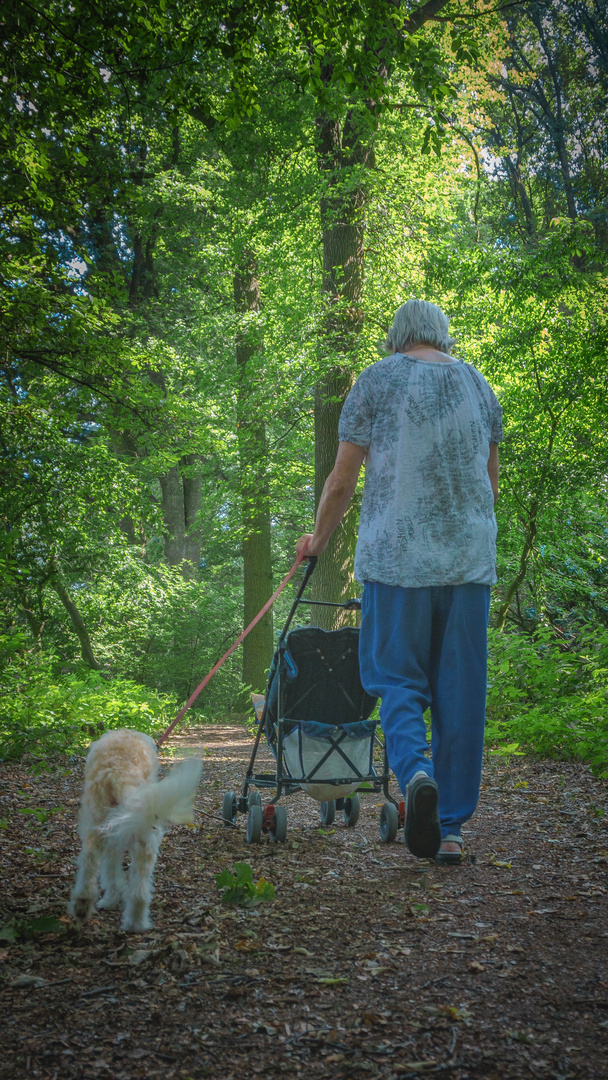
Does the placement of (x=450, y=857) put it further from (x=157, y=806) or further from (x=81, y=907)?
(x=81, y=907)

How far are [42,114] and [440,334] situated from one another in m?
4.26

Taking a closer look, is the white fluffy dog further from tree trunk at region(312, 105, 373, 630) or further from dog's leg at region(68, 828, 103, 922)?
tree trunk at region(312, 105, 373, 630)

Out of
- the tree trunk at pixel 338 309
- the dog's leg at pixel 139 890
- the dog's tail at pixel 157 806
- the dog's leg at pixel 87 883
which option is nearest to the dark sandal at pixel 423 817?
the dog's tail at pixel 157 806

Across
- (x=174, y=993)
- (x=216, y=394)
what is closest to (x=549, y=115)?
(x=216, y=394)

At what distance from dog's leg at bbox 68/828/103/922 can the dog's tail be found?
17 centimetres

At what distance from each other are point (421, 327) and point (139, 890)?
2.73 m

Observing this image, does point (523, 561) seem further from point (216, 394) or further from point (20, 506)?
point (216, 394)

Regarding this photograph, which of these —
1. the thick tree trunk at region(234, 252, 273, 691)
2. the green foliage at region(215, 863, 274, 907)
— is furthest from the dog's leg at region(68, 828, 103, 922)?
the thick tree trunk at region(234, 252, 273, 691)

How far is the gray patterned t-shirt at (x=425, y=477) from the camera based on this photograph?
340cm

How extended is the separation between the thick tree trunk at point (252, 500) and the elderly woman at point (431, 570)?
30.2 ft

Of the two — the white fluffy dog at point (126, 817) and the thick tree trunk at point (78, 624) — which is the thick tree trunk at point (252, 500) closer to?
the thick tree trunk at point (78, 624)

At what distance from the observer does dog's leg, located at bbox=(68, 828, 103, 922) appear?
317 cm

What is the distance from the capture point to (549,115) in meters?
21.7

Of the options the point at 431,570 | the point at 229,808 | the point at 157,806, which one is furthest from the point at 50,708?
the point at 431,570
